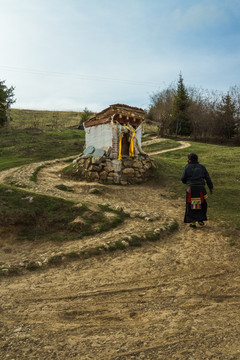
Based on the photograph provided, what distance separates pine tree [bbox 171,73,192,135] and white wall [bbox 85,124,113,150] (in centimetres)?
2641

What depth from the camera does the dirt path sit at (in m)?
2.92

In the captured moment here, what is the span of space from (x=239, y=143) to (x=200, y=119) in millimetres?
6928

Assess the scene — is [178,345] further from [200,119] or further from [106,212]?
[200,119]

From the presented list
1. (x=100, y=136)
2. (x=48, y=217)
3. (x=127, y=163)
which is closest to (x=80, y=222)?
(x=48, y=217)

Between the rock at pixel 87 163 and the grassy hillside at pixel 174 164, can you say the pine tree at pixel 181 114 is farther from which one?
the rock at pixel 87 163

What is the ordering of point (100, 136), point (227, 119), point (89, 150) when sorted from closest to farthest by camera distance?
1. point (100, 136)
2. point (89, 150)
3. point (227, 119)

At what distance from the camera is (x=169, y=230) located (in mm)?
6844

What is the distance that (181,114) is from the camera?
3847 centimetres

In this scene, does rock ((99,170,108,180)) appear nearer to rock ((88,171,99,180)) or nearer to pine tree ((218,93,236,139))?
rock ((88,171,99,180))

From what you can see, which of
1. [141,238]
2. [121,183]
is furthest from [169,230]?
[121,183]

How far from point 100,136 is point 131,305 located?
414 inches

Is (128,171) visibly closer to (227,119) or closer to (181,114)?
(227,119)

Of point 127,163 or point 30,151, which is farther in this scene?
point 30,151

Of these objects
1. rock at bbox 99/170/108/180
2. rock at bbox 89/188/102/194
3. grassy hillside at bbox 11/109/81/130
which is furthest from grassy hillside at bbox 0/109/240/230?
grassy hillside at bbox 11/109/81/130
